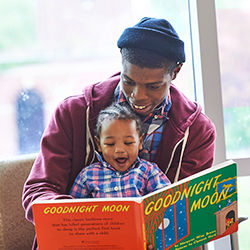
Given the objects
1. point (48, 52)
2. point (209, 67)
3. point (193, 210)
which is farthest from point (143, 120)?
point (48, 52)

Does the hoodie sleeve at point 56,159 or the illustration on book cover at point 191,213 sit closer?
the illustration on book cover at point 191,213

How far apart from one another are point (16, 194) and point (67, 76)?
69 cm

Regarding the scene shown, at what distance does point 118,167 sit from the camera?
1332 mm

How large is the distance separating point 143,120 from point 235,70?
0.80 m

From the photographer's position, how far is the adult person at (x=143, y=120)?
49.7 inches

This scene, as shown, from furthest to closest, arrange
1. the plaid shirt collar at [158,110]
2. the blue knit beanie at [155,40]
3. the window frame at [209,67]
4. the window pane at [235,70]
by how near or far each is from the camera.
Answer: the window pane at [235,70] < the window frame at [209,67] < the plaid shirt collar at [158,110] < the blue knit beanie at [155,40]

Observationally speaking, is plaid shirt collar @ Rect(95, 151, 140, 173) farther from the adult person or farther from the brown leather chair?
the brown leather chair

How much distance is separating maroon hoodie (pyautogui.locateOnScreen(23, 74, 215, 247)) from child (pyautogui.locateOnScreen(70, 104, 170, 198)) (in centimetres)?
6

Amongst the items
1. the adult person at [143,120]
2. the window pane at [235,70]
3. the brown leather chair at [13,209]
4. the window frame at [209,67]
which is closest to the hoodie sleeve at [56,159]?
the adult person at [143,120]

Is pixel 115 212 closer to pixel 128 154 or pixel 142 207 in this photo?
pixel 142 207

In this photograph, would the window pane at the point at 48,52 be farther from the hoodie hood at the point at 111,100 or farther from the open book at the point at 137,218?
the open book at the point at 137,218

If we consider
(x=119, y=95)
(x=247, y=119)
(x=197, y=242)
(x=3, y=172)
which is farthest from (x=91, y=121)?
(x=247, y=119)

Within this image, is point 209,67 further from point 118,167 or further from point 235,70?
point 118,167

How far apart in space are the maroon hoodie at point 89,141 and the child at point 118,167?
0.19 ft
